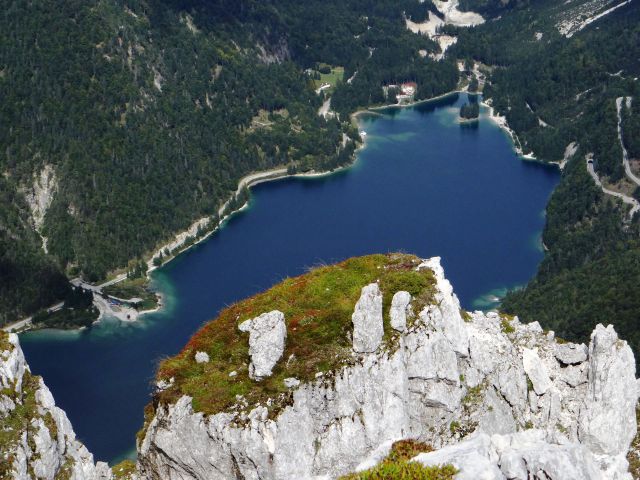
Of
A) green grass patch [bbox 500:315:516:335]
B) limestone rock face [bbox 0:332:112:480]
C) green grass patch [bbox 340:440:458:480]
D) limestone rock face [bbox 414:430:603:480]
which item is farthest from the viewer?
green grass patch [bbox 500:315:516:335]

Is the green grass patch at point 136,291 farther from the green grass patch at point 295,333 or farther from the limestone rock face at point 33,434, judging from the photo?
the green grass patch at point 295,333

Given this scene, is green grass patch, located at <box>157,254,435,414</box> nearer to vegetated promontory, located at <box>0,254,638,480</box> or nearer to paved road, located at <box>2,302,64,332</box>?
vegetated promontory, located at <box>0,254,638,480</box>

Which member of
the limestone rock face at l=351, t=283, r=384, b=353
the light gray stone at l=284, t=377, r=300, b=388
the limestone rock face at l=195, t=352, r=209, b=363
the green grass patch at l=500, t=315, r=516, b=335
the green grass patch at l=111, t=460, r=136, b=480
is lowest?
the green grass patch at l=111, t=460, r=136, b=480

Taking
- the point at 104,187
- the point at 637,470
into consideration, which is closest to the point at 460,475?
the point at 637,470

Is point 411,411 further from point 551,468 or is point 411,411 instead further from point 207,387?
point 551,468

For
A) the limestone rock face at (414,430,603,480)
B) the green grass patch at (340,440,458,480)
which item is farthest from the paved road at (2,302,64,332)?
the limestone rock face at (414,430,603,480)

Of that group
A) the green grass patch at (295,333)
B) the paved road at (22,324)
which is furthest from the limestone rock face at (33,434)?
the paved road at (22,324)

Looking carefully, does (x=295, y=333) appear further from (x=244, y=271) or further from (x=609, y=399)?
(x=244, y=271)

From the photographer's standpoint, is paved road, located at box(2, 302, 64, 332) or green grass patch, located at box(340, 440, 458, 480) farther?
paved road, located at box(2, 302, 64, 332)
